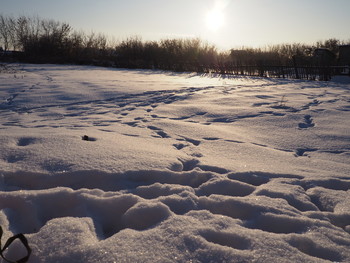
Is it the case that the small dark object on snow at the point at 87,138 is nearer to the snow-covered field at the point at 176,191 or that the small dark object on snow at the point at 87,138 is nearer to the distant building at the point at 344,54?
the snow-covered field at the point at 176,191

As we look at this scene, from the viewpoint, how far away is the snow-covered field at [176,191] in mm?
1158

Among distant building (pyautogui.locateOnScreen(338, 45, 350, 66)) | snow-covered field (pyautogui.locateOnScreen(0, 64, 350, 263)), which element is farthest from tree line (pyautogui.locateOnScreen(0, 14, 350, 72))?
snow-covered field (pyautogui.locateOnScreen(0, 64, 350, 263))

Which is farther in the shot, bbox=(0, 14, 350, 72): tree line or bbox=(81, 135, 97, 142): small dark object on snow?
bbox=(0, 14, 350, 72): tree line

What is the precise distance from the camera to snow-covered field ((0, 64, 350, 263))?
1.16 metres

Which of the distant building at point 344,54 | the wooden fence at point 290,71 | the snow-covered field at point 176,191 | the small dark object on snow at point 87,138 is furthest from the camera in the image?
the distant building at point 344,54

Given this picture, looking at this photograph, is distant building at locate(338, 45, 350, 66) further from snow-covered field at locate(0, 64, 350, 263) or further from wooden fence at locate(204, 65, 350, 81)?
snow-covered field at locate(0, 64, 350, 263)

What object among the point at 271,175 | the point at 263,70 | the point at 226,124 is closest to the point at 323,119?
the point at 226,124

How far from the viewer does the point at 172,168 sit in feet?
6.84

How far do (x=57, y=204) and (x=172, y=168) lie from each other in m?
0.87

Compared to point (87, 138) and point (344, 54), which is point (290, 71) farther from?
point (87, 138)

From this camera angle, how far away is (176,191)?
1.71 meters

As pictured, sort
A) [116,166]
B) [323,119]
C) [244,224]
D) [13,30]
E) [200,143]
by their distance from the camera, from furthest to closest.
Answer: [13,30] < [323,119] < [200,143] < [116,166] < [244,224]

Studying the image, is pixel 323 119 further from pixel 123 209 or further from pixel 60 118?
pixel 60 118

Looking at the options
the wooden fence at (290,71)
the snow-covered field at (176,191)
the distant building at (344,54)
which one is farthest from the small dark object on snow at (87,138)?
the distant building at (344,54)
